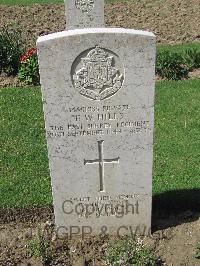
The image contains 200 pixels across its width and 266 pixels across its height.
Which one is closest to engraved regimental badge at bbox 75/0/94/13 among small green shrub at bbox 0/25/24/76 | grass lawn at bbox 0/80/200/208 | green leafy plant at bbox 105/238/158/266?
small green shrub at bbox 0/25/24/76

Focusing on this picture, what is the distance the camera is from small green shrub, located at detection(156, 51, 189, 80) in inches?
423

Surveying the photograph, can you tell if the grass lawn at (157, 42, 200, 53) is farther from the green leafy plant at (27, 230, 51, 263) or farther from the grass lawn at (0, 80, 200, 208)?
the green leafy plant at (27, 230, 51, 263)

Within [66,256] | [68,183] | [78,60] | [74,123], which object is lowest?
[66,256]

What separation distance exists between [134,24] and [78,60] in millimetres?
10874

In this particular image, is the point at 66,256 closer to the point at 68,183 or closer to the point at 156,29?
the point at 68,183

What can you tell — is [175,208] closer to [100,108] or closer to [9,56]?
[100,108]

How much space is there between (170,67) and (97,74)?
6.16 m

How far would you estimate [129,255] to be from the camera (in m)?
5.25

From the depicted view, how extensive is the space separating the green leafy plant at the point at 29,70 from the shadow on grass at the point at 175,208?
507cm

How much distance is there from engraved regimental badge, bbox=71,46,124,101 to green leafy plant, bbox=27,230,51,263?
5.81ft

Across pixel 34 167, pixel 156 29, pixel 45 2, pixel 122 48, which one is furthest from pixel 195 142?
pixel 45 2

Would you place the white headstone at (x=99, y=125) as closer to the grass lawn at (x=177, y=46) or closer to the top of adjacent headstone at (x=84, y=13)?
the top of adjacent headstone at (x=84, y=13)

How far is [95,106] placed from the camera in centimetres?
503

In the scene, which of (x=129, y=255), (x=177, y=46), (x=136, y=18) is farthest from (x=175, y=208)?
(x=136, y=18)
